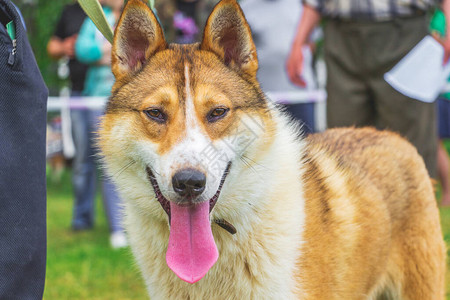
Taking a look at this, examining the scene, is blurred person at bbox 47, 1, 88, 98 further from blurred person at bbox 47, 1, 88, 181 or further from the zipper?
the zipper

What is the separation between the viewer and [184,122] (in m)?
2.10

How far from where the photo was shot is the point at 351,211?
8.21ft

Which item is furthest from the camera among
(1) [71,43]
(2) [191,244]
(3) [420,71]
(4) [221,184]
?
(1) [71,43]

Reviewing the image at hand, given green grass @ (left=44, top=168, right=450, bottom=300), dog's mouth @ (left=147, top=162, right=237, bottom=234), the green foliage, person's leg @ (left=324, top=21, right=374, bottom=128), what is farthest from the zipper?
the green foliage

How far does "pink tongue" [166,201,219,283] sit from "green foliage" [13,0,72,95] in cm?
1100

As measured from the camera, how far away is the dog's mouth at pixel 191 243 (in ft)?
6.64

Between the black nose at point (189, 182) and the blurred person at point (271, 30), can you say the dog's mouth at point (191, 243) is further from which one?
the blurred person at point (271, 30)

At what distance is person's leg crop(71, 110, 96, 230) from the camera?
6.04 m

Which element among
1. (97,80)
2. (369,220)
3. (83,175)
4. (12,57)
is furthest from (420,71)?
(83,175)

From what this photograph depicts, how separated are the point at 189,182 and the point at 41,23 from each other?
11.5 m

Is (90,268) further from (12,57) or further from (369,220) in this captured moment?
(12,57)

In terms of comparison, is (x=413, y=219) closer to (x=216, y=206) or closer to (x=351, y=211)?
(x=351, y=211)

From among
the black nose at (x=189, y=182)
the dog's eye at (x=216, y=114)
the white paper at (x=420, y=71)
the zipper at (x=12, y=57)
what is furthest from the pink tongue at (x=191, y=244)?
the white paper at (x=420, y=71)

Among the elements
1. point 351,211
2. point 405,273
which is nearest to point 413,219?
point 405,273
